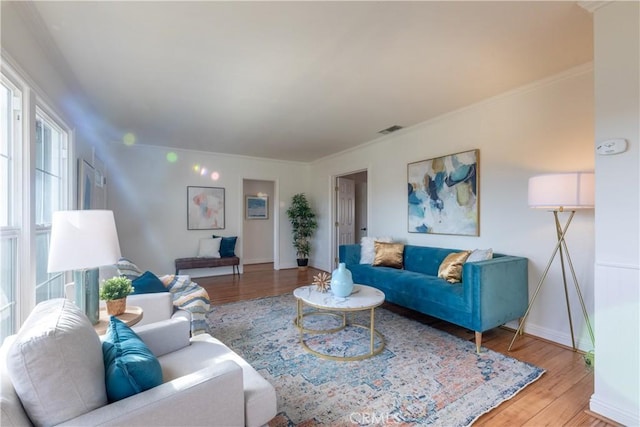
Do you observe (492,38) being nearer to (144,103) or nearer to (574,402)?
(574,402)

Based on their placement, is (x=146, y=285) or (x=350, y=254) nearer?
(x=146, y=285)

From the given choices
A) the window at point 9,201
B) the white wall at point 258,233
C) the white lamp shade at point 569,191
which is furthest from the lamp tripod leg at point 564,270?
the white wall at point 258,233

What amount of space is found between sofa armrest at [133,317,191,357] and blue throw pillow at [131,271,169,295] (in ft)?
2.38

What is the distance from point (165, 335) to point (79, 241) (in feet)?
2.23

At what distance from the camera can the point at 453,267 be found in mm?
2986

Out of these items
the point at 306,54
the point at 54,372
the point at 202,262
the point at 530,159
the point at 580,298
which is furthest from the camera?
the point at 202,262

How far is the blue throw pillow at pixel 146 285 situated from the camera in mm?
2328

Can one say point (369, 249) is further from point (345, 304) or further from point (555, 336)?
point (555, 336)

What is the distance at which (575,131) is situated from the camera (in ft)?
8.41

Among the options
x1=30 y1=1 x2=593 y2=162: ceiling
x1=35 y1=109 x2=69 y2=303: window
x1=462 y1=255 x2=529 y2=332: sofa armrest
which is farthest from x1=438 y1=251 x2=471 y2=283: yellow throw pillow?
x1=35 y1=109 x2=69 y2=303: window

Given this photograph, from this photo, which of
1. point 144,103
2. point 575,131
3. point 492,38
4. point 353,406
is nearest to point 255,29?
point 492,38

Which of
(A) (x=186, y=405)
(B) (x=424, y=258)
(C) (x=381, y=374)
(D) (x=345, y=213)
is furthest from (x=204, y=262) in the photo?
(A) (x=186, y=405)

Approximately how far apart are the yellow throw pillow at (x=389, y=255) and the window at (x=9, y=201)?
11.2ft

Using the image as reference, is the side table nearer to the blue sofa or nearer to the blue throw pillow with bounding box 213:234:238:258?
the blue sofa
